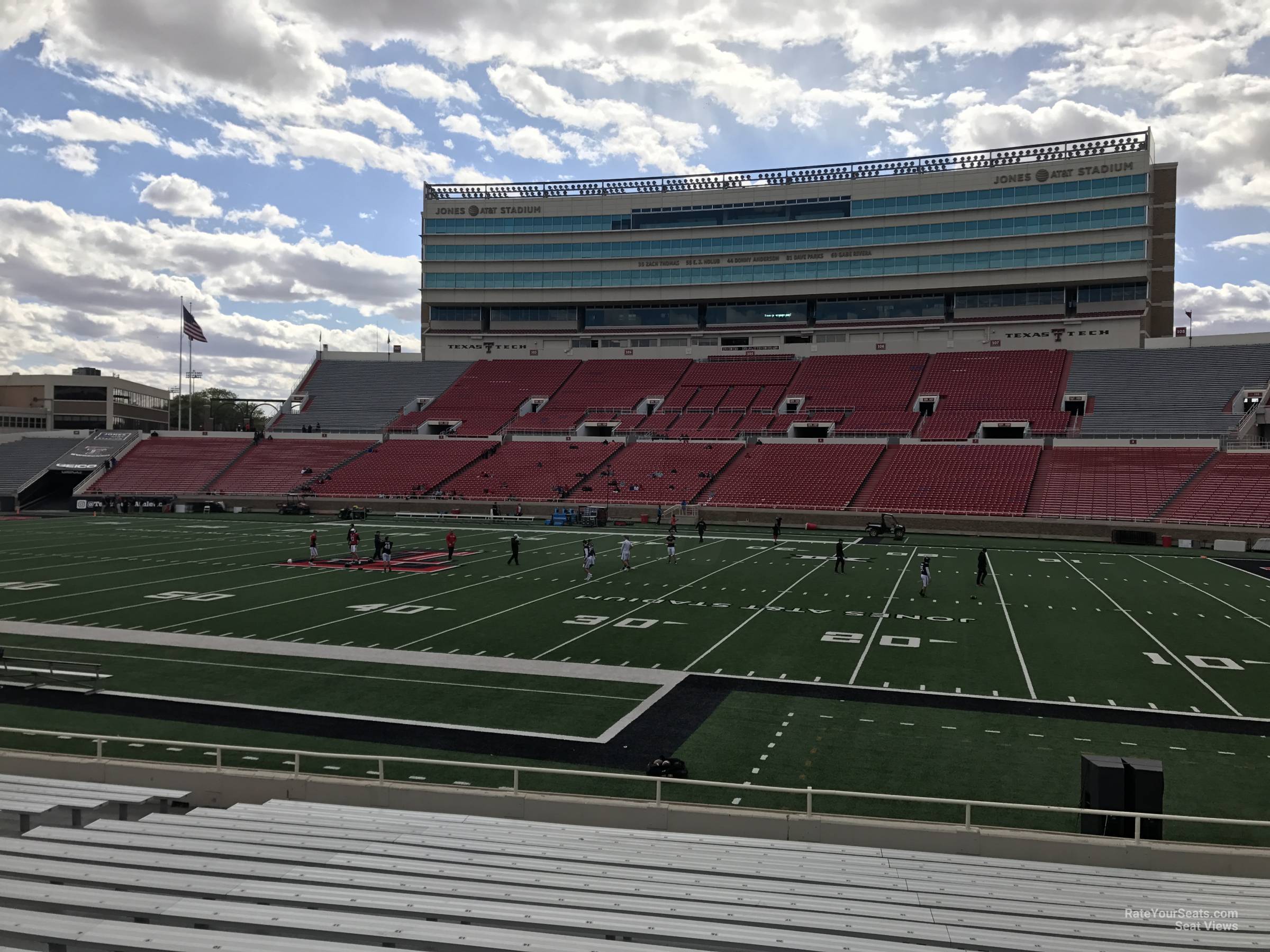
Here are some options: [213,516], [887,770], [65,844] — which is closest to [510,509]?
[213,516]

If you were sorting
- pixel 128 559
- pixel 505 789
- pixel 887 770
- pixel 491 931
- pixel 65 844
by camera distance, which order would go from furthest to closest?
pixel 128 559, pixel 887 770, pixel 505 789, pixel 65 844, pixel 491 931

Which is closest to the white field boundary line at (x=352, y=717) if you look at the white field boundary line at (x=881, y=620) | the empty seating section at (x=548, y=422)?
→ the white field boundary line at (x=881, y=620)

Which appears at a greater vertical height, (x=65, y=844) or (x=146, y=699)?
(x=65, y=844)

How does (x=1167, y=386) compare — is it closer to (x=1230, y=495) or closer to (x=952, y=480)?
(x=1230, y=495)

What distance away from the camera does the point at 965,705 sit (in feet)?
46.9

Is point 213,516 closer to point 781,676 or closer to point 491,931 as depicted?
point 781,676

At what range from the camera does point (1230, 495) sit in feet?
138

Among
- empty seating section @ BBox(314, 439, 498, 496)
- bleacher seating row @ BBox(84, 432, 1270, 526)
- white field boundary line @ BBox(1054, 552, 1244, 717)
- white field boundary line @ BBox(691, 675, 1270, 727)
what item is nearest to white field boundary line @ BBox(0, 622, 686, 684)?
white field boundary line @ BBox(691, 675, 1270, 727)

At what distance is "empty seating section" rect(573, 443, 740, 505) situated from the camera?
172 feet

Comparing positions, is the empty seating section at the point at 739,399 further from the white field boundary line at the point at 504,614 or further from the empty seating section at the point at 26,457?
the empty seating section at the point at 26,457

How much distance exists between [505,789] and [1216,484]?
152 ft

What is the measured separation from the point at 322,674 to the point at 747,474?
131ft

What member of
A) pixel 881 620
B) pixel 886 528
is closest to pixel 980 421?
pixel 886 528

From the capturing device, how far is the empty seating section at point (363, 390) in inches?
2815
